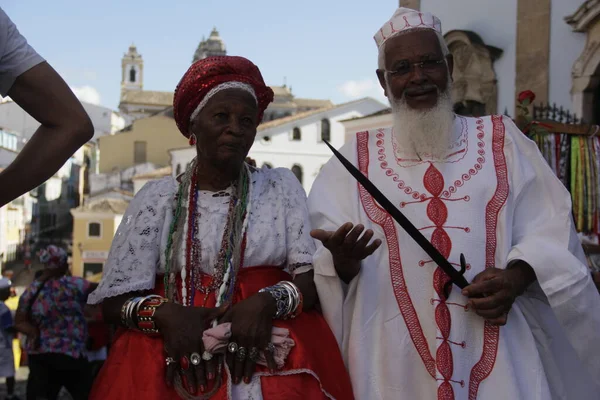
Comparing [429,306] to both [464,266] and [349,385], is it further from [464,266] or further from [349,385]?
[349,385]

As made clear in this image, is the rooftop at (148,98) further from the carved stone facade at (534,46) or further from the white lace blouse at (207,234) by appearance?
the white lace blouse at (207,234)

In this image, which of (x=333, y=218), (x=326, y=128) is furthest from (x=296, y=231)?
(x=326, y=128)

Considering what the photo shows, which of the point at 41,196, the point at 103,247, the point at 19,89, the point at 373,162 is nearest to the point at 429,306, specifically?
the point at 373,162

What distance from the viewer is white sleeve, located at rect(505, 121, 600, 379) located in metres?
2.88

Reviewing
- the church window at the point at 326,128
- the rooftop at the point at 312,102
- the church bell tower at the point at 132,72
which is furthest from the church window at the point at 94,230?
the church bell tower at the point at 132,72

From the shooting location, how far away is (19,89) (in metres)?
1.98

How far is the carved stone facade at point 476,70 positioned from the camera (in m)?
11.3

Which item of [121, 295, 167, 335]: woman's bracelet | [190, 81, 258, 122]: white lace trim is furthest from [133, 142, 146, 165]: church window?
[121, 295, 167, 335]: woman's bracelet

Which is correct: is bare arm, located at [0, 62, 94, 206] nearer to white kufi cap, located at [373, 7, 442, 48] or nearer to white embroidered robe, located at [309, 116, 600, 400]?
white embroidered robe, located at [309, 116, 600, 400]

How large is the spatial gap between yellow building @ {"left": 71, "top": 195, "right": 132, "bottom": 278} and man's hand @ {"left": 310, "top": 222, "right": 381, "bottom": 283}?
142 feet

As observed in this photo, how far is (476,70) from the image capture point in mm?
11367

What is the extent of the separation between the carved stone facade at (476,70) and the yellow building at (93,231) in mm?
35777

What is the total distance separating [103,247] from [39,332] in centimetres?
3922

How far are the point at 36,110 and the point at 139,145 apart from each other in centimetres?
5475
